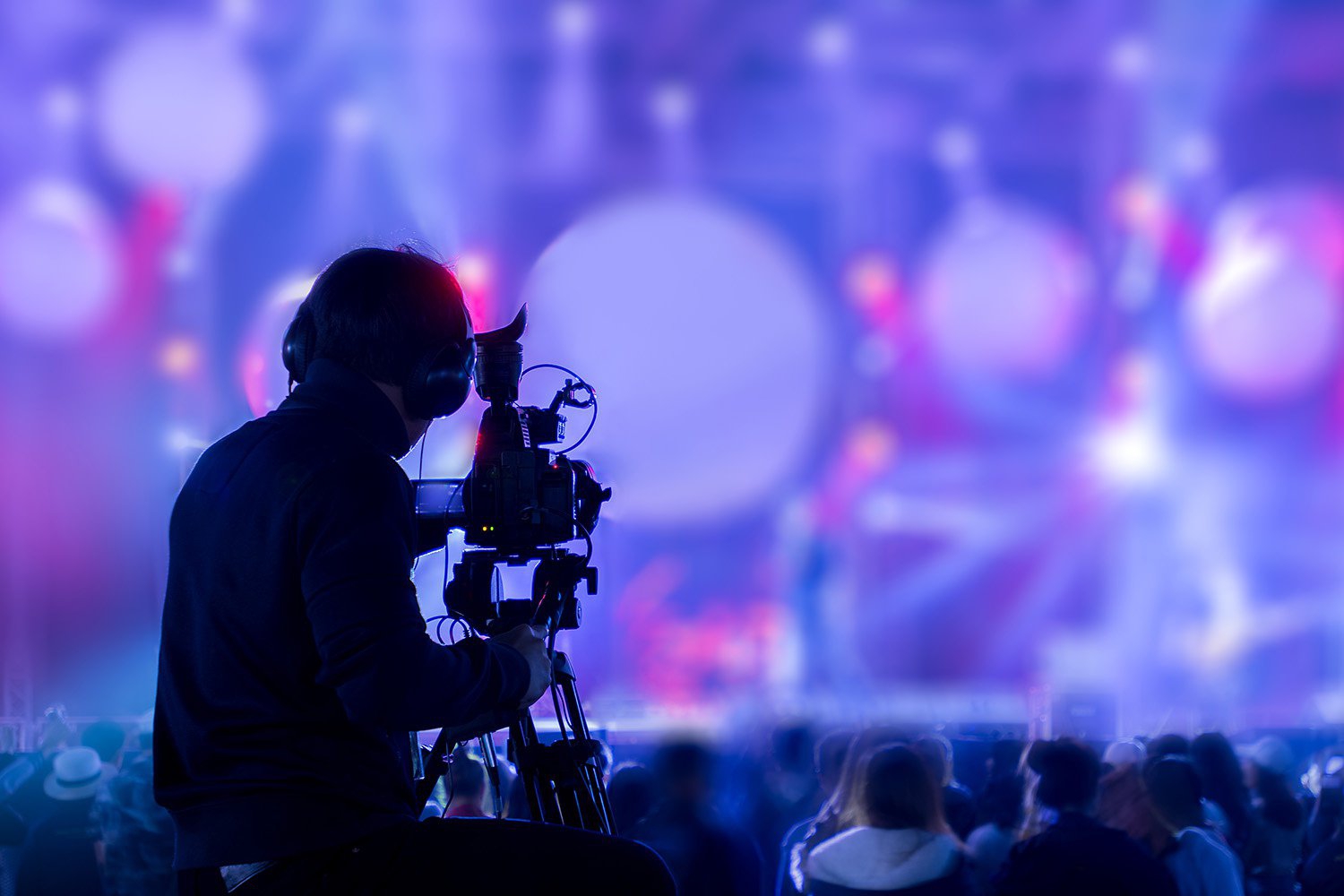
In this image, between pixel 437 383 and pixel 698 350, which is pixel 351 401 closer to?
pixel 437 383

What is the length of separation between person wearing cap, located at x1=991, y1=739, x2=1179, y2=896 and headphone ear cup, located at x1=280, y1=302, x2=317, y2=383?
5.86 feet

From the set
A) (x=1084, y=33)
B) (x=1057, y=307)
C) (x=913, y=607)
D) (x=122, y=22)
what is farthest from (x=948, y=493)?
(x=122, y=22)

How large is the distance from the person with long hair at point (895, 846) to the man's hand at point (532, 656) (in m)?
1.33

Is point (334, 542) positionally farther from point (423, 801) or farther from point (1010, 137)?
point (1010, 137)

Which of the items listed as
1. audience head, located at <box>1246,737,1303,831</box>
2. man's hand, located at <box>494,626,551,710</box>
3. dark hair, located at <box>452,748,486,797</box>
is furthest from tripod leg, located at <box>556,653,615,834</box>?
audience head, located at <box>1246,737,1303,831</box>

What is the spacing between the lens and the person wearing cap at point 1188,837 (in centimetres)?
263

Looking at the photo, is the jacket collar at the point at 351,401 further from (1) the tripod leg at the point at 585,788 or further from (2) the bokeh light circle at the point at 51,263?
(2) the bokeh light circle at the point at 51,263

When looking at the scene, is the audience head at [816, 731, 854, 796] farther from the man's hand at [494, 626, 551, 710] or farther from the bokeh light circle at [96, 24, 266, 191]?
the bokeh light circle at [96, 24, 266, 191]

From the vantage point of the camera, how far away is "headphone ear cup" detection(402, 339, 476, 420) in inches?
53.0

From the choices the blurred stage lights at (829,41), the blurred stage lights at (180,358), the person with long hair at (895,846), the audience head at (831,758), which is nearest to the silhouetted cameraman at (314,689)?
the person with long hair at (895,846)

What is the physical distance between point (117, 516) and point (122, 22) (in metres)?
3.52

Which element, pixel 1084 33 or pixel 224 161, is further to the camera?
pixel 1084 33

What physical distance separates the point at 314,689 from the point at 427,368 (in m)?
0.37

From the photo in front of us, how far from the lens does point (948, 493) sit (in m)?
10.8
